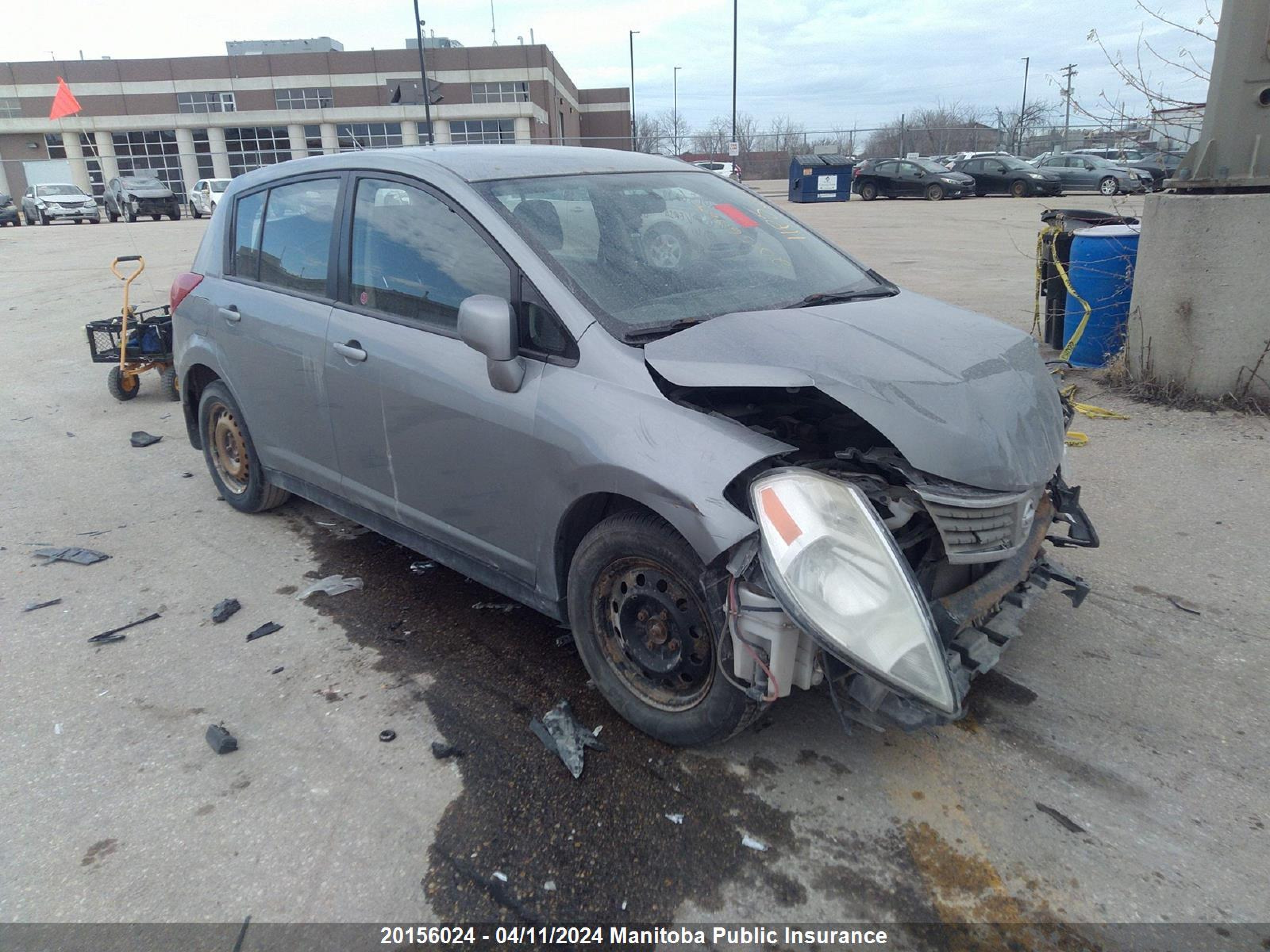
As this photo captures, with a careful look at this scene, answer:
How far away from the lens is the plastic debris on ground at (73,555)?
466 cm

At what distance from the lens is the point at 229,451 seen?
516 centimetres

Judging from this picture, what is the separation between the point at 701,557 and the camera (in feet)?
8.68

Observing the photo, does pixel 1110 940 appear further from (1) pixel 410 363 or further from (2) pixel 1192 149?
(2) pixel 1192 149

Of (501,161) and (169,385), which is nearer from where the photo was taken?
(501,161)

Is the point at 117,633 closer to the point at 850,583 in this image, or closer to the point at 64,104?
the point at 850,583

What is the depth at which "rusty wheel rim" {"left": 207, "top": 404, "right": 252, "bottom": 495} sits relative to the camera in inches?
197

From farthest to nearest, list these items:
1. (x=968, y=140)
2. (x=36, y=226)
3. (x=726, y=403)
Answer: (x=968, y=140), (x=36, y=226), (x=726, y=403)

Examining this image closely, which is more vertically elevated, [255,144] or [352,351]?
[255,144]

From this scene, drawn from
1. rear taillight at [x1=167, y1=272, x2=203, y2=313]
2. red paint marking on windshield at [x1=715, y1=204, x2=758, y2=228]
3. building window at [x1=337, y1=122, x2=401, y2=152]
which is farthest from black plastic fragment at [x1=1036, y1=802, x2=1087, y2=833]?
building window at [x1=337, y1=122, x2=401, y2=152]

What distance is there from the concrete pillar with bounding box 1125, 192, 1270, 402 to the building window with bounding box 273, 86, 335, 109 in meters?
60.2

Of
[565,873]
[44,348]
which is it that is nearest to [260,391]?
[565,873]

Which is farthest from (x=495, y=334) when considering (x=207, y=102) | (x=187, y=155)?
(x=207, y=102)

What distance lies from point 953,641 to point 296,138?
62.8m

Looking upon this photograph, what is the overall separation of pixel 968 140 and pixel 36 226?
4927 cm
